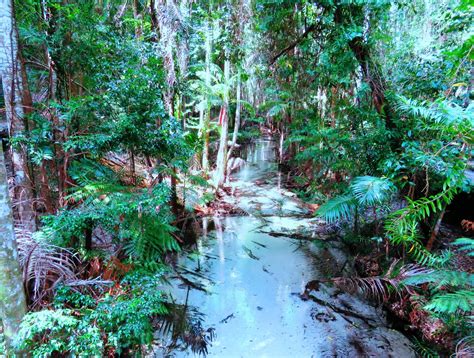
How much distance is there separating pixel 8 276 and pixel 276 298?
107 inches

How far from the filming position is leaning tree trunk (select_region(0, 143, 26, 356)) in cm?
161

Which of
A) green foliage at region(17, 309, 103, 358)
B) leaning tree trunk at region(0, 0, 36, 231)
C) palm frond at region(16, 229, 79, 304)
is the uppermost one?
leaning tree trunk at region(0, 0, 36, 231)

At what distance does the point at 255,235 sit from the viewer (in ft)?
16.7

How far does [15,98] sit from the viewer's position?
2264 mm

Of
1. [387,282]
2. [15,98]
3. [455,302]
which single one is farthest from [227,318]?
[15,98]

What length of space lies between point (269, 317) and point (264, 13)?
Result: 4.32 meters

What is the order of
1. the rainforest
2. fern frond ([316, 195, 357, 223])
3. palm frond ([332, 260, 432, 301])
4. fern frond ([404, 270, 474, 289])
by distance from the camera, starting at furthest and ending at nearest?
fern frond ([316, 195, 357, 223]), palm frond ([332, 260, 432, 301]), fern frond ([404, 270, 474, 289]), the rainforest

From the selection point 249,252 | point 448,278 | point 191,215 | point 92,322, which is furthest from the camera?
point 191,215

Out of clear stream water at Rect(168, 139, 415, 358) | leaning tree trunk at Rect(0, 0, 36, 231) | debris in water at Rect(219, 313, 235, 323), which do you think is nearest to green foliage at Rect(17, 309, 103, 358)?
leaning tree trunk at Rect(0, 0, 36, 231)

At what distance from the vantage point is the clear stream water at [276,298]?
2684 millimetres

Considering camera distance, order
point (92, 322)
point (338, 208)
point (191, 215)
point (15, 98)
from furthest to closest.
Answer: point (191, 215)
point (338, 208)
point (15, 98)
point (92, 322)

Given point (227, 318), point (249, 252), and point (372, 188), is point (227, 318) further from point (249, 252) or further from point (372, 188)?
point (372, 188)

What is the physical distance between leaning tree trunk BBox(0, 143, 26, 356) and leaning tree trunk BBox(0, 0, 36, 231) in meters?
0.58

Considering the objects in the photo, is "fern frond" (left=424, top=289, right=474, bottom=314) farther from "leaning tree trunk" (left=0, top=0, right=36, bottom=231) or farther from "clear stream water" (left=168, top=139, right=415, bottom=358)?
"leaning tree trunk" (left=0, top=0, right=36, bottom=231)
